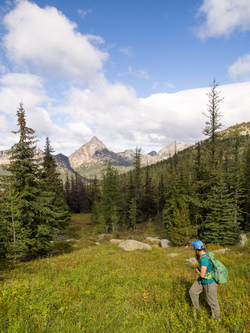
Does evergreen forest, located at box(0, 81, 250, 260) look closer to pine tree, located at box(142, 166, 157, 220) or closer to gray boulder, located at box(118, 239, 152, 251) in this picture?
gray boulder, located at box(118, 239, 152, 251)

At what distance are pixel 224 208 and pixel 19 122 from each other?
22.0 meters

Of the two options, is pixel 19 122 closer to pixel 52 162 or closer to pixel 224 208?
pixel 52 162

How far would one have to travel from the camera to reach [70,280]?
7.25 meters

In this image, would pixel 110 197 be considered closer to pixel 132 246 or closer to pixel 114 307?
pixel 132 246

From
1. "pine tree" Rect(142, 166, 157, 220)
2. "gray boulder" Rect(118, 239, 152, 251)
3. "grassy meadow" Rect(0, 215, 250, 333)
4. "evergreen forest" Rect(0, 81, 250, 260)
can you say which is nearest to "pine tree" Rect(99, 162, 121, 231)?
"evergreen forest" Rect(0, 81, 250, 260)

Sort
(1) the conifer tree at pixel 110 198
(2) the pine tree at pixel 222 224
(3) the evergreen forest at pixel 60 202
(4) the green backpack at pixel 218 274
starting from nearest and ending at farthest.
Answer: (4) the green backpack at pixel 218 274 → (3) the evergreen forest at pixel 60 202 → (2) the pine tree at pixel 222 224 → (1) the conifer tree at pixel 110 198

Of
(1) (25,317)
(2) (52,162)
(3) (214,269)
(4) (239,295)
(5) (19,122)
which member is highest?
(5) (19,122)

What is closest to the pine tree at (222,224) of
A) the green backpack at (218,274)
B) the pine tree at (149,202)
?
the green backpack at (218,274)

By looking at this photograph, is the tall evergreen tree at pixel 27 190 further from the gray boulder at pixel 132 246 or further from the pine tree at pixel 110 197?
the pine tree at pixel 110 197

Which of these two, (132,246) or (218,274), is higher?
(218,274)

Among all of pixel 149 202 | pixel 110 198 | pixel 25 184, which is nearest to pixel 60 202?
pixel 110 198

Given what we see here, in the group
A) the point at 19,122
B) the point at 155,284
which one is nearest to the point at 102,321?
the point at 155,284

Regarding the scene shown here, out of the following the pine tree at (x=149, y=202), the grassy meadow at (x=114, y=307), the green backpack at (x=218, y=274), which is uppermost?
the green backpack at (x=218, y=274)

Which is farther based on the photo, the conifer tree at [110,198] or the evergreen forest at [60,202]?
the conifer tree at [110,198]
